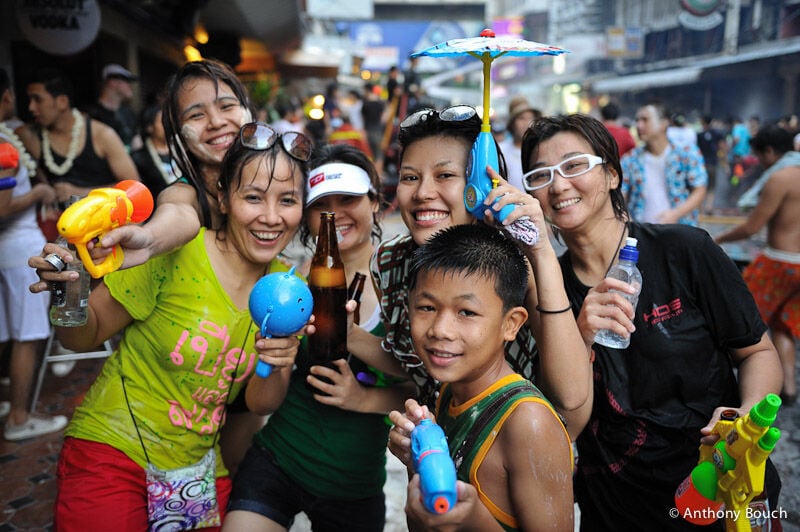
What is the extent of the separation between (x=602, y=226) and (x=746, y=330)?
67 centimetres

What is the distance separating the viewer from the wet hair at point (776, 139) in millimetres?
5578

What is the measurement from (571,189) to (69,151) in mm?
4681

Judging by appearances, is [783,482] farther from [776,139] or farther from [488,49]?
[488,49]

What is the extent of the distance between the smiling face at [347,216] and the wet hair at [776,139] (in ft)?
16.3

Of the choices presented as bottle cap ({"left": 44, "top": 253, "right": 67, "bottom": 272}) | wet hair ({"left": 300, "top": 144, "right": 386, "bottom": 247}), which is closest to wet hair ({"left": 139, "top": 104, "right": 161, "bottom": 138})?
wet hair ({"left": 300, "top": 144, "right": 386, "bottom": 247})

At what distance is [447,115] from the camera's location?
220 centimetres

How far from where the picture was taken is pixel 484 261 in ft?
5.87

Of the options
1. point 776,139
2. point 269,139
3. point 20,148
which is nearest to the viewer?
point 269,139

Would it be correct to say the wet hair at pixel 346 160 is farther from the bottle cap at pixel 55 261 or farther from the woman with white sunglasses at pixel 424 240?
the bottle cap at pixel 55 261

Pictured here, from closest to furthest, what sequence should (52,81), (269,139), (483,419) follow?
(483,419), (269,139), (52,81)

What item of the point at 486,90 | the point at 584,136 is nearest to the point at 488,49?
the point at 486,90

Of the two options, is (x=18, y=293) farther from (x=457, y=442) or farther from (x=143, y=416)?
(x=457, y=442)

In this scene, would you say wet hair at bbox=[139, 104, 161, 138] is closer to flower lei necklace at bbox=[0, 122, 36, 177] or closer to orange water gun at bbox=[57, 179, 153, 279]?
flower lei necklace at bbox=[0, 122, 36, 177]

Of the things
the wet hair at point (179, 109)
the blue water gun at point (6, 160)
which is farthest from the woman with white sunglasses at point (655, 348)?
the blue water gun at point (6, 160)
